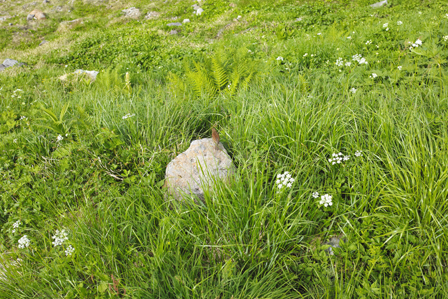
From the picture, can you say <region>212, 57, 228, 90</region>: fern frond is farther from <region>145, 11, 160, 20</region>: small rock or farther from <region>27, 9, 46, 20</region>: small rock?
<region>27, 9, 46, 20</region>: small rock

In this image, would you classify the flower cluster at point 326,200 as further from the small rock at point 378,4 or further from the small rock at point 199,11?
the small rock at point 199,11

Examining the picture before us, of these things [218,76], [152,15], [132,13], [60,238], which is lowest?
[152,15]

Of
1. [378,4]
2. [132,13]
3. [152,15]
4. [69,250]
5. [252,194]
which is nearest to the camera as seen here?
[69,250]

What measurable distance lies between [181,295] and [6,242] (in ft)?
6.36

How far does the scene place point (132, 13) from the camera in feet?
62.6

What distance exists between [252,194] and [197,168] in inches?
25.6

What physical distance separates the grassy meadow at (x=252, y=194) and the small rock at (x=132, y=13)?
16.7 metres

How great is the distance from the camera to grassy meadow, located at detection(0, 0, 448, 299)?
1.88 m

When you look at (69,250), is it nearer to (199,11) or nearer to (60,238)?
(60,238)

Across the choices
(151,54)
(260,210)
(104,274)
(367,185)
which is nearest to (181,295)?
(104,274)

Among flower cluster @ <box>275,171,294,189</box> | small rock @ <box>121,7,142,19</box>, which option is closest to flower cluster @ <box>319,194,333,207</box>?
flower cluster @ <box>275,171,294,189</box>

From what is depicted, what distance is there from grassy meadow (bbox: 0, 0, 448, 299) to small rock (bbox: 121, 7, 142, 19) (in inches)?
659

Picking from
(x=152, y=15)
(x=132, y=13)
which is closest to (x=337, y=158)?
(x=152, y=15)

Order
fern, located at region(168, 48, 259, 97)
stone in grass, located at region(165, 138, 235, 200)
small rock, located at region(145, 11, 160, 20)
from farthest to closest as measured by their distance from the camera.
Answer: small rock, located at region(145, 11, 160, 20), fern, located at region(168, 48, 259, 97), stone in grass, located at region(165, 138, 235, 200)
